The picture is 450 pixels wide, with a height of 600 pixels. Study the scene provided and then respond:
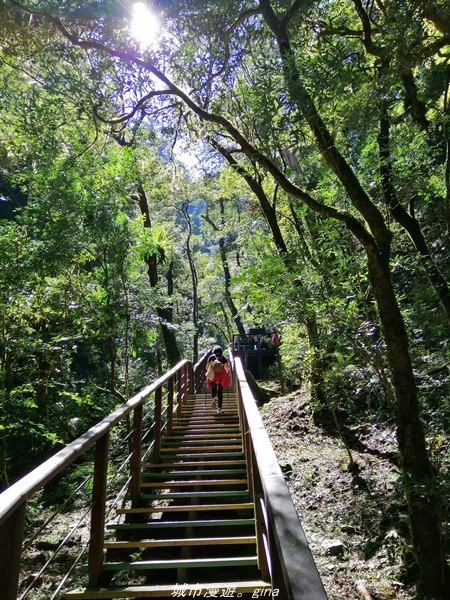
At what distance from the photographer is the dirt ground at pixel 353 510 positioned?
146 inches

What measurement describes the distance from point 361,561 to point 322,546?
0.43 metres

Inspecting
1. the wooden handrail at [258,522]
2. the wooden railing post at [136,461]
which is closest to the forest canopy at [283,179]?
the wooden handrail at [258,522]

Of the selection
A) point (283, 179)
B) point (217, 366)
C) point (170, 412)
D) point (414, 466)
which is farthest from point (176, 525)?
point (217, 366)

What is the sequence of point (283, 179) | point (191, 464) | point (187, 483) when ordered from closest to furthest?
1. point (187, 483)
2. point (283, 179)
3. point (191, 464)

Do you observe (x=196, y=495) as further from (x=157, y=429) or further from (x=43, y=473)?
(x=43, y=473)

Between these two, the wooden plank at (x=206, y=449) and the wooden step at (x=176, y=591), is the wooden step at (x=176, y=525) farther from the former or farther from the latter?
the wooden plank at (x=206, y=449)

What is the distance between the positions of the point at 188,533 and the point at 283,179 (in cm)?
348

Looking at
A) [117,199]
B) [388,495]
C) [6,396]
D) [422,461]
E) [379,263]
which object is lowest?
[388,495]

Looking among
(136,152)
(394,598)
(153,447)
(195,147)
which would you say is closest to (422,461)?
(394,598)

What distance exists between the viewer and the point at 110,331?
7711 millimetres

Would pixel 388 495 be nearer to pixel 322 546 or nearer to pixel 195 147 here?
pixel 322 546

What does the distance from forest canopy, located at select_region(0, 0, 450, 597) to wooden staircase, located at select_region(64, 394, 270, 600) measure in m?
1.53

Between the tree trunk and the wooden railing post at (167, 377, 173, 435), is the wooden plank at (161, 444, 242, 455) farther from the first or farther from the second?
the tree trunk

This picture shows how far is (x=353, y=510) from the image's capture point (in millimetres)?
4750
